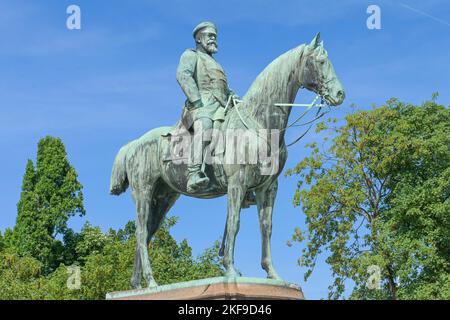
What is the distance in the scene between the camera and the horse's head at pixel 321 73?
1284cm

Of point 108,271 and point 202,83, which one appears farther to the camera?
point 108,271

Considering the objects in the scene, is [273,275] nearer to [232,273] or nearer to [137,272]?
[232,273]

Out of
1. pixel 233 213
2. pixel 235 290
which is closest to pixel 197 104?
pixel 233 213

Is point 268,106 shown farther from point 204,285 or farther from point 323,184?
point 323,184

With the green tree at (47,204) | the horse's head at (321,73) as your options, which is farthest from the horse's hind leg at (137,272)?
the green tree at (47,204)

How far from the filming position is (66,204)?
4522 centimetres

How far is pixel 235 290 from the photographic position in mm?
12195

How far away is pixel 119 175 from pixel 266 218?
3114 millimetres

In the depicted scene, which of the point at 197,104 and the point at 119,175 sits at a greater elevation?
the point at 197,104

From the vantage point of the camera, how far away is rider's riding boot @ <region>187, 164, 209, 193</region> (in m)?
13.1

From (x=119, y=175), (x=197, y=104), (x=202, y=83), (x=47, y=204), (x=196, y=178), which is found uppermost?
(x=47, y=204)

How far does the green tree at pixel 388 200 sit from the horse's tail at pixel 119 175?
60.0 ft

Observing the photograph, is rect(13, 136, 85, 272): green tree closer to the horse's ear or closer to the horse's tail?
the horse's tail

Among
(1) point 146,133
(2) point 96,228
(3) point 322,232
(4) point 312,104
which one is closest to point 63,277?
(2) point 96,228
